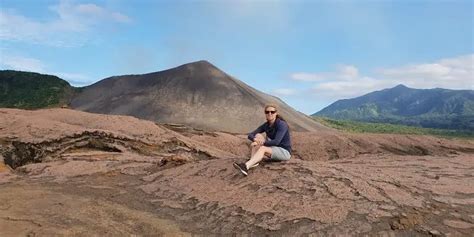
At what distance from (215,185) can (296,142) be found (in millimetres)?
11349

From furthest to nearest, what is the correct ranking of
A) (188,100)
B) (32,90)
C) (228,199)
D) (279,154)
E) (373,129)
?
(373,129) → (32,90) → (188,100) → (279,154) → (228,199)

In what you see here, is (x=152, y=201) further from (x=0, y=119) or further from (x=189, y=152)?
(x=0, y=119)

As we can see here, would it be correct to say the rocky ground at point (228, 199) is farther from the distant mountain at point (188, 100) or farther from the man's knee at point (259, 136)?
the distant mountain at point (188, 100)

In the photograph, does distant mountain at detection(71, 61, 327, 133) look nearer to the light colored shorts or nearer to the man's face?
the light colored shorts

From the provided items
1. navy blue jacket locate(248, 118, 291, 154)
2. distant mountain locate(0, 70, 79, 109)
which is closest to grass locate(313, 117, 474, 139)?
distant mountain locate(0, 70, 79, 109)

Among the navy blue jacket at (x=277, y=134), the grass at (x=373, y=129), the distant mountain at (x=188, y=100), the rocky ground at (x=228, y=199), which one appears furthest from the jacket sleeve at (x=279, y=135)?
the grass at (x=373, y=129)

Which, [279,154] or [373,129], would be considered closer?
[279,154]

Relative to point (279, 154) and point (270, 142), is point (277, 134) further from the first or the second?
point (279, 154)

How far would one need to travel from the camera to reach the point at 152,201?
8156 millimetres

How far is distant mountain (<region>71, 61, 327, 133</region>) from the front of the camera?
125 ft

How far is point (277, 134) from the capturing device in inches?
302

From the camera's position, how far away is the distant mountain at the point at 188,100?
1497 inches

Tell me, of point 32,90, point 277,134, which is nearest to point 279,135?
point 277,134

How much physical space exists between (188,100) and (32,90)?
17578 millimetres
